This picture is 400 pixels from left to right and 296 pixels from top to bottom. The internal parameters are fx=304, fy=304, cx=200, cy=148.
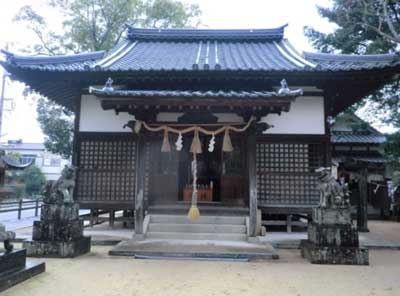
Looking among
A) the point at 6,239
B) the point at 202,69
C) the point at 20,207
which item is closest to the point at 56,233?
the point at 6,239

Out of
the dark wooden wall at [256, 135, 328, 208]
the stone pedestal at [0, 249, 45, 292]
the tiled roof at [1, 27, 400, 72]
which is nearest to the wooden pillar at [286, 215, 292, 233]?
the dark wooden wall at [256, 135, 328, 208]

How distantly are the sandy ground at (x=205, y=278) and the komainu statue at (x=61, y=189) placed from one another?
1167 mm

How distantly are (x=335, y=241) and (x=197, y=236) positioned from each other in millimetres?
2990

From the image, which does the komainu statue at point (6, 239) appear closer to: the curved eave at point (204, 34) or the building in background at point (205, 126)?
the building in background at point (205, 126)

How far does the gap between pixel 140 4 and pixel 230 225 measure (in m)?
14.7

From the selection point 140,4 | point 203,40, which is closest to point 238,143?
point 203,40

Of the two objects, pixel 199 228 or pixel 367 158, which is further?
pixel 367 158

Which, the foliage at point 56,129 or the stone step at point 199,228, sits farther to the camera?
the foliage at point 56,129

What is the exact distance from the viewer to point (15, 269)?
4.32m

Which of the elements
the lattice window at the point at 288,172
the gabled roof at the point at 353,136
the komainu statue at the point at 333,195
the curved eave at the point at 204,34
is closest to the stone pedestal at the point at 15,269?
the komainu statue at the point at 333,195

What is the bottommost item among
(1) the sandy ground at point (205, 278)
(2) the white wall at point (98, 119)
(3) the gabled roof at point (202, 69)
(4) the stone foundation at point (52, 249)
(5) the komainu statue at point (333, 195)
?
(1) the sandy ground at point (205, 278)

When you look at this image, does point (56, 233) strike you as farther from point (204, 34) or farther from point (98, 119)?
point (204, 34)

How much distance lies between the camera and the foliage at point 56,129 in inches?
A: 601

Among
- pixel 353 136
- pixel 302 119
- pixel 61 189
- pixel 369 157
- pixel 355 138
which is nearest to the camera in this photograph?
pixel 61 189
